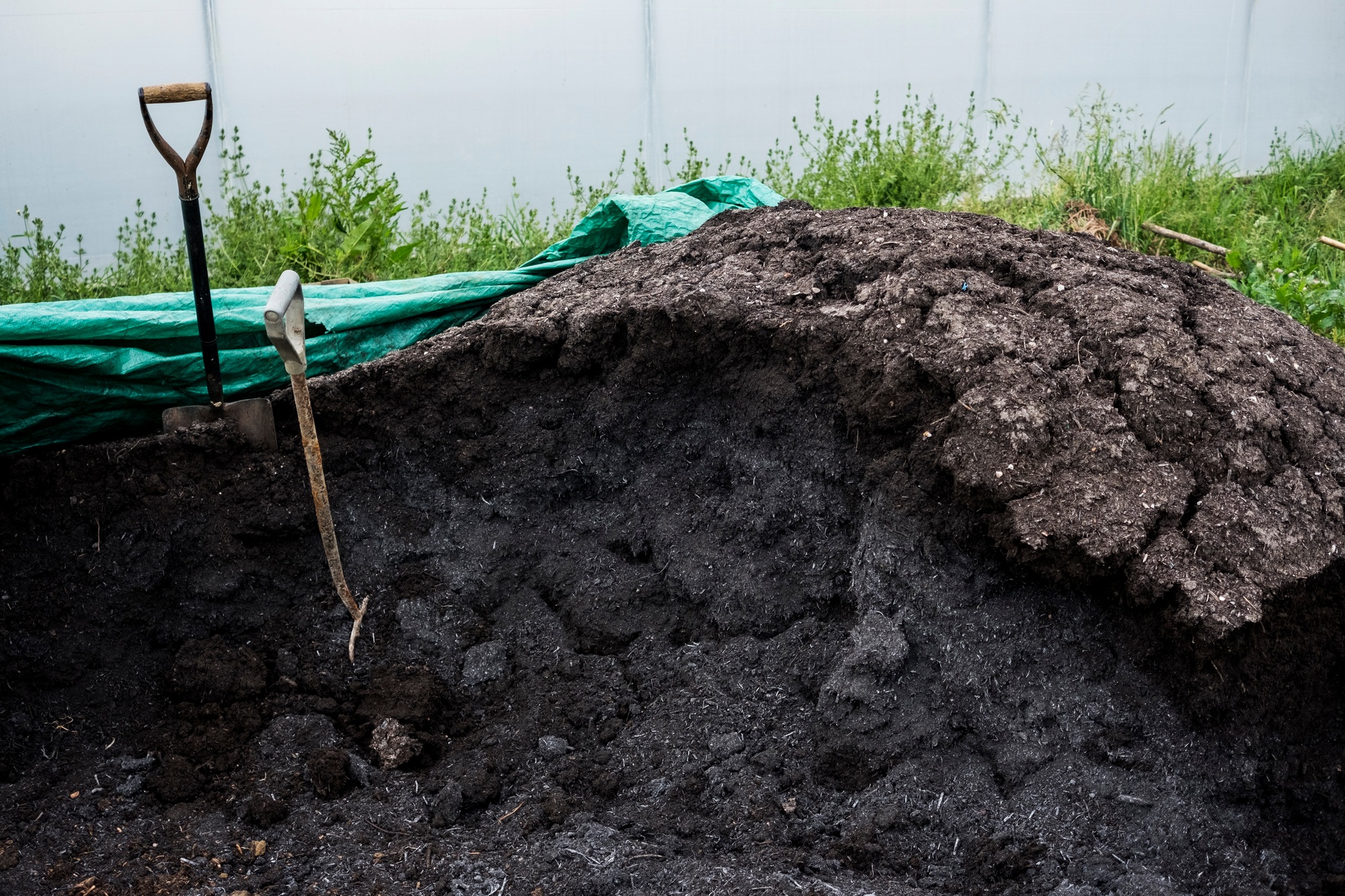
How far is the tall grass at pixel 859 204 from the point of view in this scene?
14.9 feet

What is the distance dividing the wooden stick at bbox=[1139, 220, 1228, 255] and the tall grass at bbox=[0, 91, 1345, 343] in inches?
2.2

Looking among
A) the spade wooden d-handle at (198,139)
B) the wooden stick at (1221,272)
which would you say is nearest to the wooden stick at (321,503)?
the spade wooden d-handle at (198,139)

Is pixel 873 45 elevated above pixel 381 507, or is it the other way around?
pixel 873 45

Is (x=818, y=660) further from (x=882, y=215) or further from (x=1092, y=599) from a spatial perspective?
(x=882, y=215)

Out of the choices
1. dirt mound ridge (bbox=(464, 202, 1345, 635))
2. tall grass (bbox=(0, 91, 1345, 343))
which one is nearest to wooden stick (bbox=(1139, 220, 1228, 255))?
tall grass (bbox=(0, 91, 1345, 343))

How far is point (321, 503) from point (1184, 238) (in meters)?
4.26

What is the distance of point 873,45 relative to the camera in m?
6.10

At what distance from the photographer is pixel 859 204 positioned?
5.04m

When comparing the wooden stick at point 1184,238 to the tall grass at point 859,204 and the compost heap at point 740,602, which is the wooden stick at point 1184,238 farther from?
the compost heap at point 740,602

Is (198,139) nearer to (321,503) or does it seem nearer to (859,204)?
(321,503)

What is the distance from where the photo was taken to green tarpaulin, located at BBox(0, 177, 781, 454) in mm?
2539

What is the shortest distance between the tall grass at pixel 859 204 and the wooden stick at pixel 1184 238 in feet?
0.19

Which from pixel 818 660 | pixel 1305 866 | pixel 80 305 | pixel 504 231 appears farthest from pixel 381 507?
pixel 504 231

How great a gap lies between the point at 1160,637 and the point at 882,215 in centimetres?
142
